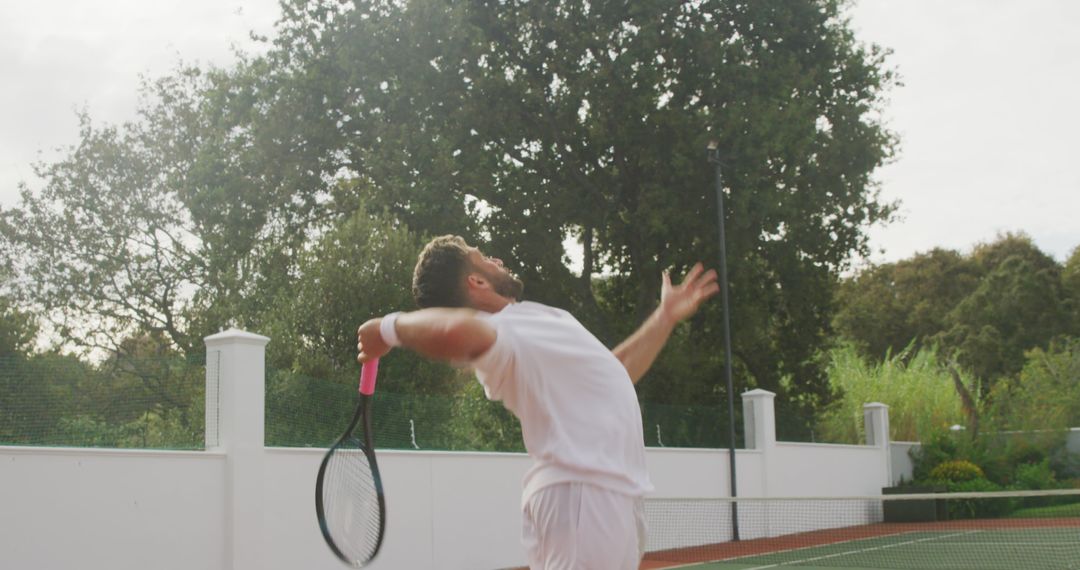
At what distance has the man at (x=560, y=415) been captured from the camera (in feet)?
9.85

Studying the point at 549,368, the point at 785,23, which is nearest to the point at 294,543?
the point at 549,368

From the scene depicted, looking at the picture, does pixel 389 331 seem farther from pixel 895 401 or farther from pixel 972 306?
pixel 972 306

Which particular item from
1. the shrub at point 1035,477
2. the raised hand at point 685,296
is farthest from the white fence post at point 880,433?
the raised hand at point 685,296

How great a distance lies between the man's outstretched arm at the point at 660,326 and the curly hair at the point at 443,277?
26.6 inches

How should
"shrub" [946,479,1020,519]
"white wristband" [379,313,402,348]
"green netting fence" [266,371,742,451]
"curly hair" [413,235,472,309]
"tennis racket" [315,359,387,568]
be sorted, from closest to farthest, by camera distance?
"white wristband" [379,313,402,348] → "curly hair" [413,235,472,309] → "tennis racket" [315,359,387,568] → "green netting fence" [266,371,742,451] → "shrub" [946,479,1020,519]

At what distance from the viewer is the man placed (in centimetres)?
300

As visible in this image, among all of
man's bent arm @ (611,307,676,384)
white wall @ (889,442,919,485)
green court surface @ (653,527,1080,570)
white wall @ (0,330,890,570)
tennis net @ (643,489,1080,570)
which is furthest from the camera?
white wall @ (889,442,919,485)

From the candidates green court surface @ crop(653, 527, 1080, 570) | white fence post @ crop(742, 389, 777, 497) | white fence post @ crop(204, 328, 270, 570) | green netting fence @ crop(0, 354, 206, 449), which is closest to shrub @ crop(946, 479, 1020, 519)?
green court surface @ crop(653, 527, 1080, 570)

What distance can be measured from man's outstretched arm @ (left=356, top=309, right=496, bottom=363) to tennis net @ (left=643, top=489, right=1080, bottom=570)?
30.8ft

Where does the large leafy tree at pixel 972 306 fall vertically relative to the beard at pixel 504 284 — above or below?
above

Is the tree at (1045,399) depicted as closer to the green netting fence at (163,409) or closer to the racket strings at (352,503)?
the green netting fence at (163,409)

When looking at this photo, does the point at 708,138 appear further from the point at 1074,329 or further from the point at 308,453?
the point at 1074,329

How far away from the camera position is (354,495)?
15.5ft

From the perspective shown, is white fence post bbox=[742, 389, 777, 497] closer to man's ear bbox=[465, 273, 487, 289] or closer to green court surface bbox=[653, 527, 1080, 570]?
green court surface bbox=[653, 527, 1080, 570]
